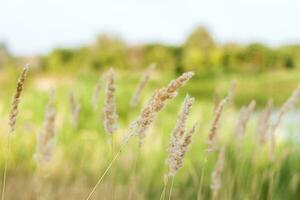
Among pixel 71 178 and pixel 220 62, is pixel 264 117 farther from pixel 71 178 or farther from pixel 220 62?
pixel 220 62

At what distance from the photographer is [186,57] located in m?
31.9

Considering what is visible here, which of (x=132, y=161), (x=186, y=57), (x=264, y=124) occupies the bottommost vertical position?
(x=132, y=161)

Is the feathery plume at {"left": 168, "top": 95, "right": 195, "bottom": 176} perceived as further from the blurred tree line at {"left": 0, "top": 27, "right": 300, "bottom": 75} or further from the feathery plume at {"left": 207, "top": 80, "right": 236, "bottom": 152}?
the blurred tree line at {"left": 0, "top": 27, "right": 300, "bottom": 75}

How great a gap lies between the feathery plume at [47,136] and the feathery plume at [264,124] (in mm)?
968

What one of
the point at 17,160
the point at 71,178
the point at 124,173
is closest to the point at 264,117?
the point at 124,173

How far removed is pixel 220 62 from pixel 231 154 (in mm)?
29509

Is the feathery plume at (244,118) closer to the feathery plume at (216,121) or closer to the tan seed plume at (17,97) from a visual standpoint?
the feathery plume at (216,121)

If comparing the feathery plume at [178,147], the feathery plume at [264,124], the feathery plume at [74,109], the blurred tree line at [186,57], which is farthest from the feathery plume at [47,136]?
the blurred tree line at [186,57]

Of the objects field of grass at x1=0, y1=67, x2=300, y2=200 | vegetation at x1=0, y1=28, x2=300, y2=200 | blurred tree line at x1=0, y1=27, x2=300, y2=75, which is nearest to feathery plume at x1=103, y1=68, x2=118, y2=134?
vegetation at x1=0, y1=28, x2=300, y2=200

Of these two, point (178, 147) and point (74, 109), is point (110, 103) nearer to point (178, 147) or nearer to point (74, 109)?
point (178, 147)

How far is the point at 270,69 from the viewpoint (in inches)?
1400

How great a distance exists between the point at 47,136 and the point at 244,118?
0.84 meters

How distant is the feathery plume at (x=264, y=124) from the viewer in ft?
7.73

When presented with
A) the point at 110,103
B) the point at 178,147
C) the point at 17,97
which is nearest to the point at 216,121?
the point at 178,147
